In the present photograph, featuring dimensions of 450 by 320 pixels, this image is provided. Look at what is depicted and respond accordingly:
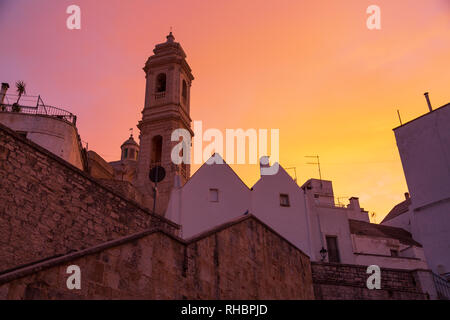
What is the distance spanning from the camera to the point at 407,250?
31344 millimetres

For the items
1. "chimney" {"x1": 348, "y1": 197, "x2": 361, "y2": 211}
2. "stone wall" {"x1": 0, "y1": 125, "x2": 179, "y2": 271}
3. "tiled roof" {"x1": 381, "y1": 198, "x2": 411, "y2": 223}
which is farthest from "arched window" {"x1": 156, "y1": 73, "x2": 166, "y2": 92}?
"stone wall" {"x1": 0, "y1": 125, "x2": 179, "y2": 271}

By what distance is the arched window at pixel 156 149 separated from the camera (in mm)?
40822

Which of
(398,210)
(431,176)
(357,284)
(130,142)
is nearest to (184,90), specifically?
(398,210)

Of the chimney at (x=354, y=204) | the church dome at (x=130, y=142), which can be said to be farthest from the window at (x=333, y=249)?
the church dome at (x=130, y=142)

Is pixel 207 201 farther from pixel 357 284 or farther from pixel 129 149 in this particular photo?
pixel 129 149

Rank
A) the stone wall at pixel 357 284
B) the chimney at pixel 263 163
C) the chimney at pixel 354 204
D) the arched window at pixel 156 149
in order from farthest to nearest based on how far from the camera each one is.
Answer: the chimney at pixel 354 204 → the arched window at pixel 156 149 → the chimney at pixel 263 163 → the stone wall at pixel 357 284

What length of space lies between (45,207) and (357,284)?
458 inches

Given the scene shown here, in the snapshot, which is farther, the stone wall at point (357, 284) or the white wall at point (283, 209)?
the white wall at point (283, 209)

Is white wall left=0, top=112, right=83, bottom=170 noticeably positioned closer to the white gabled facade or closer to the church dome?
the white gabled facade

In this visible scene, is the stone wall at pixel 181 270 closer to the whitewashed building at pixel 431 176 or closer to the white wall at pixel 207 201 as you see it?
the white wall at pixel 207 201

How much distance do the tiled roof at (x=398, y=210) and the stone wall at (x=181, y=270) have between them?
Result: 29092 mm
